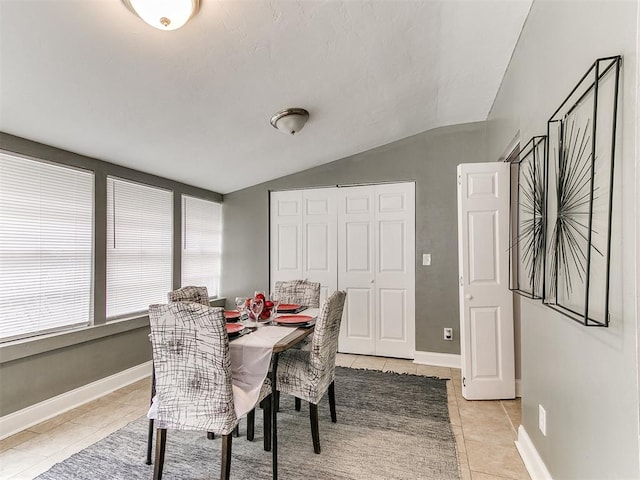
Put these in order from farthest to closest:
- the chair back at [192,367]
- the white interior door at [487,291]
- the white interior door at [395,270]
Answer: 1. the white interior door at [395,270]
2. the white interior door at [487,291]
3. the chair back at [192,367]

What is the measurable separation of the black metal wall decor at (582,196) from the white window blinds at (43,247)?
133 inches

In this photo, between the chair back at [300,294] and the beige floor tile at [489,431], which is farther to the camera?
the chair back at [300,294]

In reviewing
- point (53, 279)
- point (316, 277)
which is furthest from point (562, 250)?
point (53, 279)

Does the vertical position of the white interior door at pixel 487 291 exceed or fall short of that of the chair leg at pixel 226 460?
it exceeds it

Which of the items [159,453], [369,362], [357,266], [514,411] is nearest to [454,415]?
[514,411]

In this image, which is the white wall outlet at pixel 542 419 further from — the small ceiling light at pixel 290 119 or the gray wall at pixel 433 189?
the small ceiling light at pixel 290 119

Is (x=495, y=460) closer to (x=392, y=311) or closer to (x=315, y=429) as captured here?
(x=315, y=429)

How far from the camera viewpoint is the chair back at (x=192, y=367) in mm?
1693

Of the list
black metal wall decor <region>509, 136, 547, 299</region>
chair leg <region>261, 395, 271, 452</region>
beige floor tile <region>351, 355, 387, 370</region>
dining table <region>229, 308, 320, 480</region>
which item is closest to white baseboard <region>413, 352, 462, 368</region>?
beige floor tile <region>351, 355, 387, 370</region>

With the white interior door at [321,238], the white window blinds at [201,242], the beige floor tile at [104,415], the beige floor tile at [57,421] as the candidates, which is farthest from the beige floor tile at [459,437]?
the white window blinds at [201,242]

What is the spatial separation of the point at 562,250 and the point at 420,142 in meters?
2.75

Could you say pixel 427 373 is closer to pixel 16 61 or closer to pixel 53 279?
pixel 53 279

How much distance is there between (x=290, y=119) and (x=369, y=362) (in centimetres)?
277

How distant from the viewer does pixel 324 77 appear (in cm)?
248
